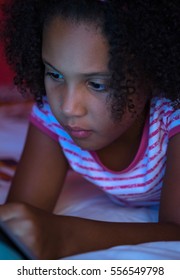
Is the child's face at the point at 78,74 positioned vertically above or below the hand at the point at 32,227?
above

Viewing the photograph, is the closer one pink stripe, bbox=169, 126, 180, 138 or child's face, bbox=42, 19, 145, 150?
child's face, bbox=42, 19, 145, 150

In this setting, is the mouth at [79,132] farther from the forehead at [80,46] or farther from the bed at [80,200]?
the bed at [80,200]

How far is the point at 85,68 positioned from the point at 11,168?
63cm

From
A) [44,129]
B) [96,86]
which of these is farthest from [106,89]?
[44,129]

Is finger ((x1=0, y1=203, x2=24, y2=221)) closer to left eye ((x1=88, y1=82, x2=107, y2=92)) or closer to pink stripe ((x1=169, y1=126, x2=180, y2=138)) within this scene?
left eye ((x1=88, y1=82, x2=107, y2=92))

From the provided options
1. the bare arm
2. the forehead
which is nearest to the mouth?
the forehead

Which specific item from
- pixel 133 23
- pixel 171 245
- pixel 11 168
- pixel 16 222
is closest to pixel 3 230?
pixel 16 222

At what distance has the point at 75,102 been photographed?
968mm

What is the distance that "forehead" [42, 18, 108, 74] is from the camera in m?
0.96

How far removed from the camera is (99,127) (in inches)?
40.0

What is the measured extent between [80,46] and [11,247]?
0.36 m

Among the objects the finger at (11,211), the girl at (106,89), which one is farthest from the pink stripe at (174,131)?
the finger at (11,211)

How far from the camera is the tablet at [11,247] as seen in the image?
0.77 m

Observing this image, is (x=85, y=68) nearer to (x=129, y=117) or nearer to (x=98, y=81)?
(x=98, y=81)
